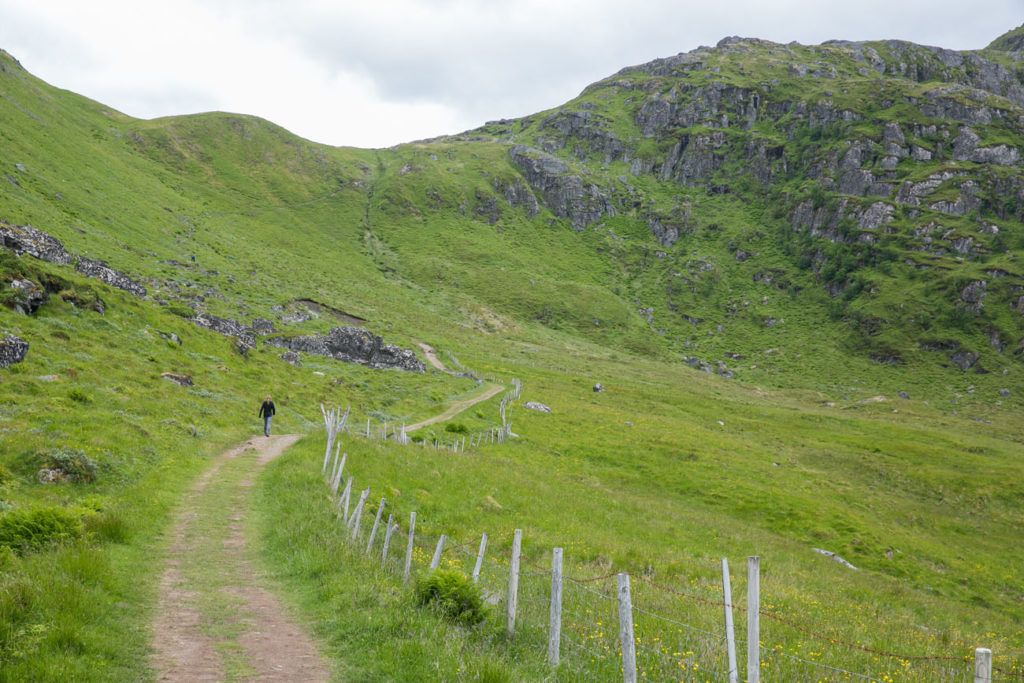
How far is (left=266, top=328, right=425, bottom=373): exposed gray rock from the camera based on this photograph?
6344cm

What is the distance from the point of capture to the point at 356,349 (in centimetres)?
6662

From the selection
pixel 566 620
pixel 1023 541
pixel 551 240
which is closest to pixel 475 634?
pixel 566 620

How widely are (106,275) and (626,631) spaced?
58.2m

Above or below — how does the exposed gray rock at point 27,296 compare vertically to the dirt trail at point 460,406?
above

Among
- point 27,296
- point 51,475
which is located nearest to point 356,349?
point 27,296

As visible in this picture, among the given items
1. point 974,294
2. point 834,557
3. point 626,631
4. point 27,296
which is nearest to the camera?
point 626,631

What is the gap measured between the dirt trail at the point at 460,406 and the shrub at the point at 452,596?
31110mm

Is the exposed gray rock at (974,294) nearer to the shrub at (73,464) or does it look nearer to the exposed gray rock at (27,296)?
the shrub at (73,464)

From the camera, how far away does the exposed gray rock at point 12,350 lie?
24111mm

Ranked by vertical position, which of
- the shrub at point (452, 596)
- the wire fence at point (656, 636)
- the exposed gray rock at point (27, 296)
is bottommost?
the wire fence at point (656, 636)

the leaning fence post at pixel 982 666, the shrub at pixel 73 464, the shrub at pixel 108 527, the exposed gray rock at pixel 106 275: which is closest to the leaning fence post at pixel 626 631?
the leaning fence post at pixel 982 666

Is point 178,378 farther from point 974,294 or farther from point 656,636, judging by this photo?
point 974,294

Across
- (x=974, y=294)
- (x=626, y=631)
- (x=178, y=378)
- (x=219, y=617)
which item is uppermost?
(x=974, y=294)

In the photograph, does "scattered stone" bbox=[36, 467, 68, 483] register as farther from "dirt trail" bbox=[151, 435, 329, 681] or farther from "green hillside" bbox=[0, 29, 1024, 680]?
"dirt trail" bbox=[151, 435, 329, 681]
